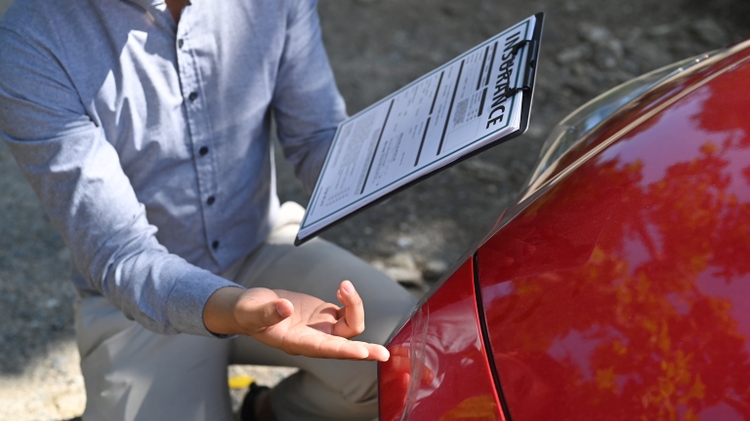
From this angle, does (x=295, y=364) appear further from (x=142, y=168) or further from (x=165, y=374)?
(x=142, y=168)

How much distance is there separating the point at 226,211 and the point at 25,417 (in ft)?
2.82

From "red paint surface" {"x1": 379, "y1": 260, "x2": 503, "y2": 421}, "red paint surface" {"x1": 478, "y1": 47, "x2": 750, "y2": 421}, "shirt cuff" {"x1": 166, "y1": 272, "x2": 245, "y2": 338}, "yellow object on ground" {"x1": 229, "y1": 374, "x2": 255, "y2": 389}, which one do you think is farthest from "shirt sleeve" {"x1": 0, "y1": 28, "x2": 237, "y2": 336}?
"yellow object on ground" {"x1": 229, "y1": 374, "x2": 255, "y2": 389}

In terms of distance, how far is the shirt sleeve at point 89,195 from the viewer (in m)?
1.17

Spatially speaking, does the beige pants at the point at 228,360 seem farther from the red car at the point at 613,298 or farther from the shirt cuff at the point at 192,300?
the red car at the point at 613,298

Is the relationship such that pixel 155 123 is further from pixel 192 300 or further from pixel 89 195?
pixel 192 300

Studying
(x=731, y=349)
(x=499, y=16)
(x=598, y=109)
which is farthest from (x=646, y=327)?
(x=499, y=16)

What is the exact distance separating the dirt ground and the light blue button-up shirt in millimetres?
518

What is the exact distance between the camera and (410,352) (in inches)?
37.6

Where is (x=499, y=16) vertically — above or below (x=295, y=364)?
below

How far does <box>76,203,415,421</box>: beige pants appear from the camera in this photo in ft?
4.36

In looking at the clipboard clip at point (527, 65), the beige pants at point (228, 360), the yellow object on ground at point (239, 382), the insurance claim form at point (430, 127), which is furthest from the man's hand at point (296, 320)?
the yellow object on ground at point (239, 382)

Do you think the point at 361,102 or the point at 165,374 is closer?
the point at 165,374

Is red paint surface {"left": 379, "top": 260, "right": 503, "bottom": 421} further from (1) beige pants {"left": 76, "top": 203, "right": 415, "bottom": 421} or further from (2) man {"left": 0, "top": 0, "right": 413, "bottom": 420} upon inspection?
(1) beige pants {"left": 76, "top": 203, "right": 415, "bottom": 421}

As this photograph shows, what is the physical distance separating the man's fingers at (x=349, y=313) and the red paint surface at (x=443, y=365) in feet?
0.19
